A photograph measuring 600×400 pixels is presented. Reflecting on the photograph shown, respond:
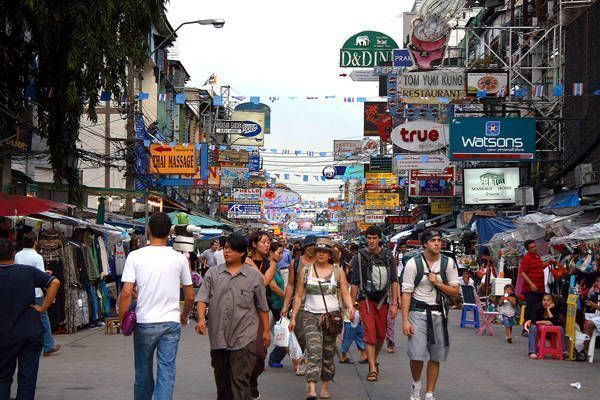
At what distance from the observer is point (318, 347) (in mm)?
9680

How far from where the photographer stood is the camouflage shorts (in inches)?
379

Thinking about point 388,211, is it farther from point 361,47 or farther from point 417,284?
point 417,284

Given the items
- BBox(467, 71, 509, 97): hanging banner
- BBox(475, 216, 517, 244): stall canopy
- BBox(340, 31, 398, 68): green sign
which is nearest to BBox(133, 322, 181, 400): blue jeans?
BBox(475, 216, 517, 244): stall canopy

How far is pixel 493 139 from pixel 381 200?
31.1 m

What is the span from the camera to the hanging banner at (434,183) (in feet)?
124

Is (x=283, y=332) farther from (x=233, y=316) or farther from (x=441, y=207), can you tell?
(x=441, y=207)

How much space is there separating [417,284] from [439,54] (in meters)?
20.3

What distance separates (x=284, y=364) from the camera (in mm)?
12914

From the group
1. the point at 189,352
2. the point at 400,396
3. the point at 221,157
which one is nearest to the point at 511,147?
the point at 189,352

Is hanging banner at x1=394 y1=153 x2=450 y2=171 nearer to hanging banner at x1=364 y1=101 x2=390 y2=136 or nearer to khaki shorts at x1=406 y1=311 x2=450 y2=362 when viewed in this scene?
hanging banner at x1=364 y1=101 x2=390 y2=136

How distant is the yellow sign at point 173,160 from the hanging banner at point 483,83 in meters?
8.98

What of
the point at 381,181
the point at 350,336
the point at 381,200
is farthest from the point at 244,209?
the point at 350,336

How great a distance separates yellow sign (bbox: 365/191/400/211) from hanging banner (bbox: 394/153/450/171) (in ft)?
81.0

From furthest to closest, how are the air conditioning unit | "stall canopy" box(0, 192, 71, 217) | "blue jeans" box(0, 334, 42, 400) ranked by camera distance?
1. the air conditioning unit
2. "stall canopy" box(0, 192, 71, 217)
3. "blue jeans" box(0, 334, 42, 400)
